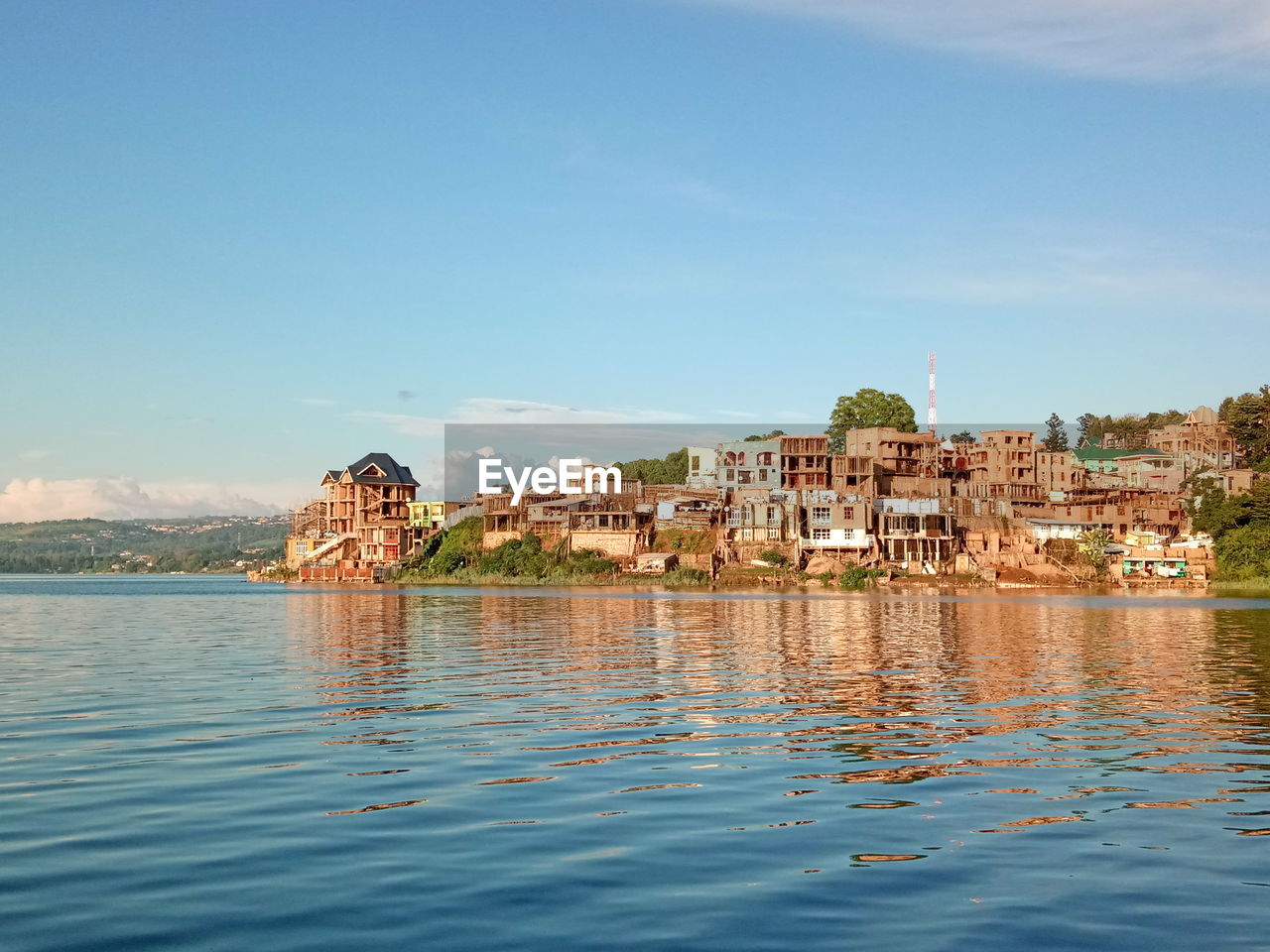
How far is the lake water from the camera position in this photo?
11.0 meters

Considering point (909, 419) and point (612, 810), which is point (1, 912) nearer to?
point (612, 810)

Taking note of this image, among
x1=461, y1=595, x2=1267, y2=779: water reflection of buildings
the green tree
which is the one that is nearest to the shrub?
the green tree

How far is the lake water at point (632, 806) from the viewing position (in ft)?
36.1

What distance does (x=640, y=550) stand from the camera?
444 ft

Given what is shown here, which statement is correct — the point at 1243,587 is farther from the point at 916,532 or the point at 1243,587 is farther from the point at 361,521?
the point at 361,521

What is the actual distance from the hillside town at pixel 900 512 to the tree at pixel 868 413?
409 inches

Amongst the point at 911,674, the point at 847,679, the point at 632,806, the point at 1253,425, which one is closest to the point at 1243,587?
the point at 1253,425

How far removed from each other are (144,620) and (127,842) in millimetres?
55707

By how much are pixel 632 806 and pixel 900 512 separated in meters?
114

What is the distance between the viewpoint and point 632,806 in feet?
52.3

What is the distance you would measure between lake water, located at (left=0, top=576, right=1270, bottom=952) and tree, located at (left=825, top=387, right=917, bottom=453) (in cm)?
12574

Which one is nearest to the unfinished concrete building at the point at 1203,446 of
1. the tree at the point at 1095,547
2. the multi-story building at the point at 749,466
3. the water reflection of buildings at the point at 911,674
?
the tree at the point at 1095,547

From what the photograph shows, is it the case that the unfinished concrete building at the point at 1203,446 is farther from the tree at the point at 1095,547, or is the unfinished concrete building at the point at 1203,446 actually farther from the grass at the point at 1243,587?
the grass at the point at 1243,587

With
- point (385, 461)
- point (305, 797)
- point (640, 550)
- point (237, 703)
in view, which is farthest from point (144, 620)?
point (385, 461)
